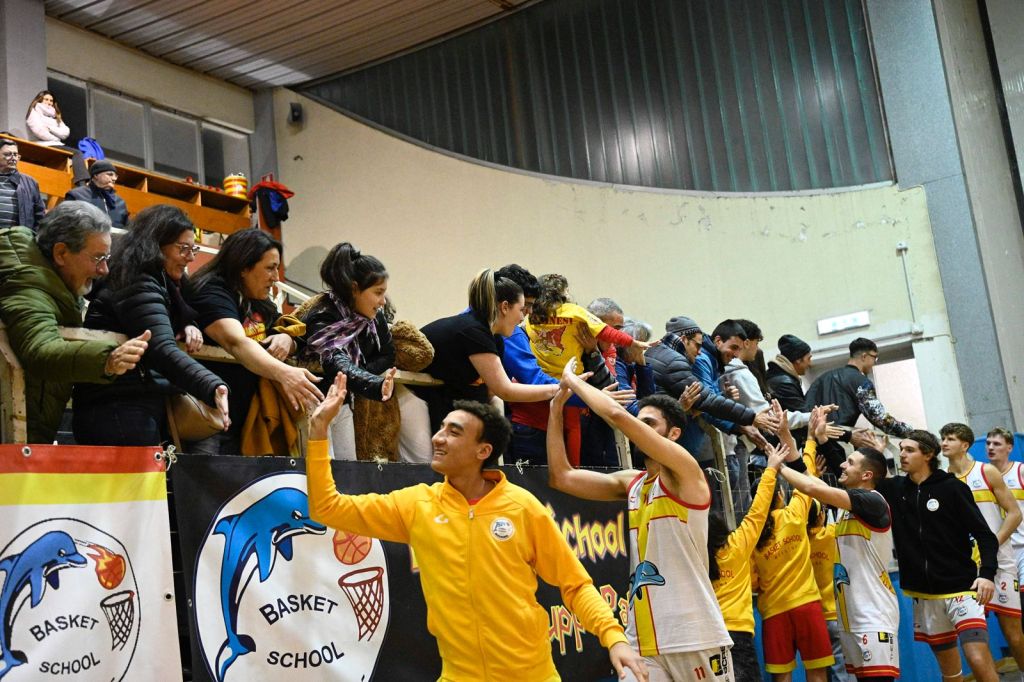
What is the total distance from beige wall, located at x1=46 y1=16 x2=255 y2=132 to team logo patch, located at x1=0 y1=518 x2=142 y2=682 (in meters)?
12.1

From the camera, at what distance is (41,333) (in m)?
3.58

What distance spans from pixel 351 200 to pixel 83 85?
3.96 meters

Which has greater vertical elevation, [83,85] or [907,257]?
[83,85]

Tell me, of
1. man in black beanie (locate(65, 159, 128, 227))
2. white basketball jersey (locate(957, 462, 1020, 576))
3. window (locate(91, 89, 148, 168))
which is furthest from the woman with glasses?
window (locate(91, 89, 148, 168))

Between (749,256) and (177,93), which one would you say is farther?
(177,93)

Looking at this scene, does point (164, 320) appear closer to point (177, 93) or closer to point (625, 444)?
point (625, 444)

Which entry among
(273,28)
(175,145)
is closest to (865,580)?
(273,28)

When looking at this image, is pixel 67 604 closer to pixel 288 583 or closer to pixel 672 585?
pixel 288 583

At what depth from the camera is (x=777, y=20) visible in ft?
42.0

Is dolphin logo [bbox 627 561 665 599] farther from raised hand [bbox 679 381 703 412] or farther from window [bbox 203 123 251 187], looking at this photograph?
window [bbox 203 123 251 187]

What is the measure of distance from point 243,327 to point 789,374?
226 inches

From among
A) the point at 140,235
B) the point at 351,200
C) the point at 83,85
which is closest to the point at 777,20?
the point at 351,200

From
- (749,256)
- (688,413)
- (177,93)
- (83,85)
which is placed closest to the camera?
(688,413)

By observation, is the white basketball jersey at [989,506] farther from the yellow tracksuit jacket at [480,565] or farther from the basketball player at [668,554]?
the yellow tracksuit jacket at [480,565]
